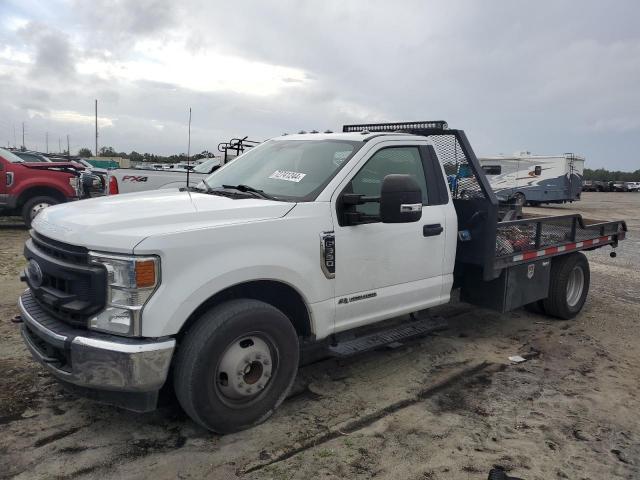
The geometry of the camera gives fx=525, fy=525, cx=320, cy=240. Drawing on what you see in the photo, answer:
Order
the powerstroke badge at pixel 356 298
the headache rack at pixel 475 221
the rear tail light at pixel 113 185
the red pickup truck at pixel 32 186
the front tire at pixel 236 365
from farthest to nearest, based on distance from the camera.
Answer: the red pickup truck at pixel 32 186
the rear tail light at pixel 113 185
the headache rack at pixel 475 221
the powerstroke badge at pixel 356 298
the front tire at pixel 236 365

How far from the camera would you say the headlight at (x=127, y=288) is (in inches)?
111

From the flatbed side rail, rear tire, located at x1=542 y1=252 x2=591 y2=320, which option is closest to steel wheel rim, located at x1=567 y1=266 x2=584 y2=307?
rear tire, located at x1=542 y1=252 x2=591 y2=320

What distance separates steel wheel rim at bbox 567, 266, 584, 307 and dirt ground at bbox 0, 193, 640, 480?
1.26m

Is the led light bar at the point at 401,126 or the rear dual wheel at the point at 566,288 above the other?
the led light bar at the point at 401,126

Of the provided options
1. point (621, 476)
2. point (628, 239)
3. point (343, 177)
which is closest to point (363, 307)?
point (343, 177)

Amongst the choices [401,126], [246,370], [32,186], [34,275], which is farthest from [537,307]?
[32,186]

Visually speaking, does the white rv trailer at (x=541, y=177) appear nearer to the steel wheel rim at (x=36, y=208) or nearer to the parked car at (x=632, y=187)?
the steel wheel rim at (x=36, y=208)

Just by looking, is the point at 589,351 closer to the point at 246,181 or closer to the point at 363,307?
the point at 363,307

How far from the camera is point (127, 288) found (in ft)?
9.27

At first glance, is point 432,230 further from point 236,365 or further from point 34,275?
point 34,275

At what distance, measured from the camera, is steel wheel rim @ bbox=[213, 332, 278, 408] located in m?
3.21

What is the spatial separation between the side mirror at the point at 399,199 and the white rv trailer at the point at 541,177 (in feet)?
73.2

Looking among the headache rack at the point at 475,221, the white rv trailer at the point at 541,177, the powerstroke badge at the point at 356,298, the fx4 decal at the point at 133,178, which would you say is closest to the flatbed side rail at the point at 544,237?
the headache rack at the point at 475,221

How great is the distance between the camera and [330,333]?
151 inches
